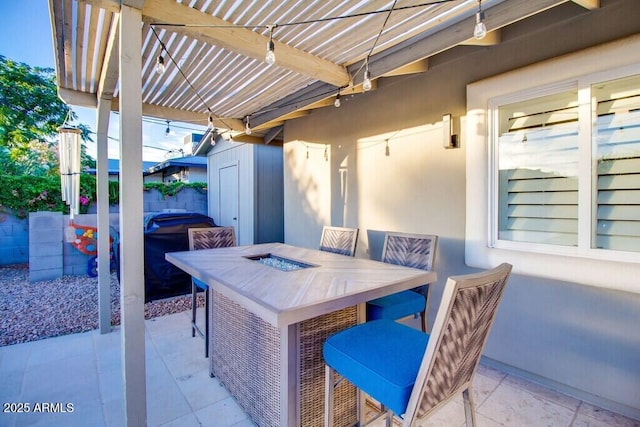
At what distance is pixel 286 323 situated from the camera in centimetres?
122

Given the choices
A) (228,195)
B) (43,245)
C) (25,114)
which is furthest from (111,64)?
(25,114)

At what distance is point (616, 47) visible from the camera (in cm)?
184

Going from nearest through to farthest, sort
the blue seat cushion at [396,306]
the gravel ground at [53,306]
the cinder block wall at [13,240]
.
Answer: the blue seat cushion at [396,306] → the gravel ground at [53,306] → the cinder block wall at [13,240]

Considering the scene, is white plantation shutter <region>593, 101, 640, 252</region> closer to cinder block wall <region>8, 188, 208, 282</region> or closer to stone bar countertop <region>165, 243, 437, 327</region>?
stone bar countertop <region>165, 243, 437, 327</region>

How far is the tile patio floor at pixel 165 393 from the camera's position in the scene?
1865mm

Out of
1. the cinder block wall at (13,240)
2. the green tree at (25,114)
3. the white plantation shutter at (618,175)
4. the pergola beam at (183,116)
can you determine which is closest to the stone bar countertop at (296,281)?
the white plantation shutter at (618,175)

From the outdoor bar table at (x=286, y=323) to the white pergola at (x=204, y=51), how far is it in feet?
1.85

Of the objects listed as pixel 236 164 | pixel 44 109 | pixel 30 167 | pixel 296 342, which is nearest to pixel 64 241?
pixel 236 164

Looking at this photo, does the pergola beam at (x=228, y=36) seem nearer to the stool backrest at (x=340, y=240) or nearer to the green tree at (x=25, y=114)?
the stool backrest at (x=340, y=240)

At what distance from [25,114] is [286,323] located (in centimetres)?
1088

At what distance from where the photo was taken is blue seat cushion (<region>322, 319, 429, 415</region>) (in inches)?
44.8

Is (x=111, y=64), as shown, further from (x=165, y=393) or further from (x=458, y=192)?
(x=458, y=192)

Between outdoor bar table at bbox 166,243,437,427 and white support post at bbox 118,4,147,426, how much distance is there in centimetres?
42

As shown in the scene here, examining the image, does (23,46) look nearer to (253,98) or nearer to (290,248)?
(253,98)
